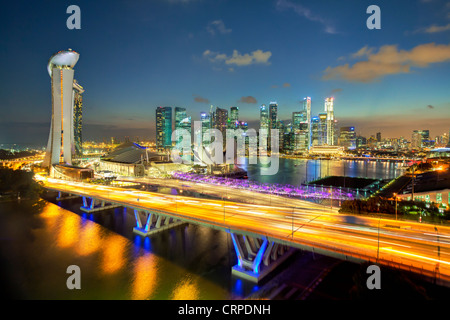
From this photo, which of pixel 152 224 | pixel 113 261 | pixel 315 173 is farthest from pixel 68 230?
pixel 315 173

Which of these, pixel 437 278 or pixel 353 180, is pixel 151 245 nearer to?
pixel 437 278

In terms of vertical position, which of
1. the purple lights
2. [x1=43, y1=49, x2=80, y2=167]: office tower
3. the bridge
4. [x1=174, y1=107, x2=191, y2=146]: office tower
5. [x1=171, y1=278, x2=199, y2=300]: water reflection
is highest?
[x1=174, y1=107, x2=191, y2=146]: office tower

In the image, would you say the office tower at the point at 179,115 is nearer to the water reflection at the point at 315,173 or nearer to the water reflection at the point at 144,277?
the water reflection at the point at 315,173

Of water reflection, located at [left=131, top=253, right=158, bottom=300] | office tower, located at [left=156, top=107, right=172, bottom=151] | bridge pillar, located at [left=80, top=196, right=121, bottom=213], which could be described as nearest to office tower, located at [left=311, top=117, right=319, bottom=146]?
office tower, located at [left=156, top=107, right=172, bottom=151]


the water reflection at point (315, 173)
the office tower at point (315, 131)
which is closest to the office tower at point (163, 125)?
the office tower at point (315, 131)

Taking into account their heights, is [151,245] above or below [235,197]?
below

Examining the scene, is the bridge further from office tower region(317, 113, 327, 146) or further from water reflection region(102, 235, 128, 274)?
office tower region(317, 113, 327, 146)

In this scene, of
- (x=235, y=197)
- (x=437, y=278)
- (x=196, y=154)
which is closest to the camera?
(x=437, y=278)
